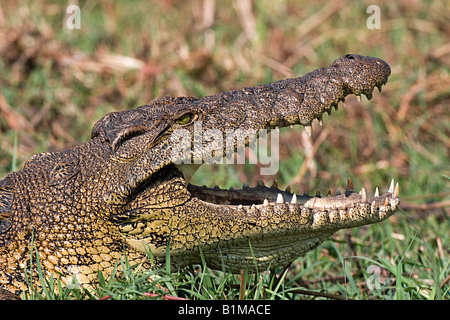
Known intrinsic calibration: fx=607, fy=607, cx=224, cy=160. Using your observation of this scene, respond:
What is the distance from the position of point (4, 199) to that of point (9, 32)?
422 centimetres

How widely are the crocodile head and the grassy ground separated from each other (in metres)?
0.79

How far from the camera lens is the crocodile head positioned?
2.92m

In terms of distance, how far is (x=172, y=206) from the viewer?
2.94 metres

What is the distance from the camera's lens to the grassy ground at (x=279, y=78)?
4.76 meters

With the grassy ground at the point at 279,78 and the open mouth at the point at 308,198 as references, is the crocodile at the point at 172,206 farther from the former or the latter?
the grassy ground at the point at 279,78

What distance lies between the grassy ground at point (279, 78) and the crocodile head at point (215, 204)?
0.79 meters

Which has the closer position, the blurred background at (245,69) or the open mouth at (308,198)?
the open mouth at (308,198)

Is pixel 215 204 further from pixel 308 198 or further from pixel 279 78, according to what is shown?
pixel 279 78

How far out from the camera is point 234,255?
3.06 meters

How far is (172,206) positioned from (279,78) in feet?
12.7

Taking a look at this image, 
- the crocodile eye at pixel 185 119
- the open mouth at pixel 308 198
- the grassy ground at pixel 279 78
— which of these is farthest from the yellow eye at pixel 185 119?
the grassy ground at pixel 279 78

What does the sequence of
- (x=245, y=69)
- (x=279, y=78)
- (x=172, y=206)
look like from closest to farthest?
(x=172, y=206)
(x=279, y=78)
(x=245, y=69)

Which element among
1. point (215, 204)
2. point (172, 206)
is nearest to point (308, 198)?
point (215, 204)
